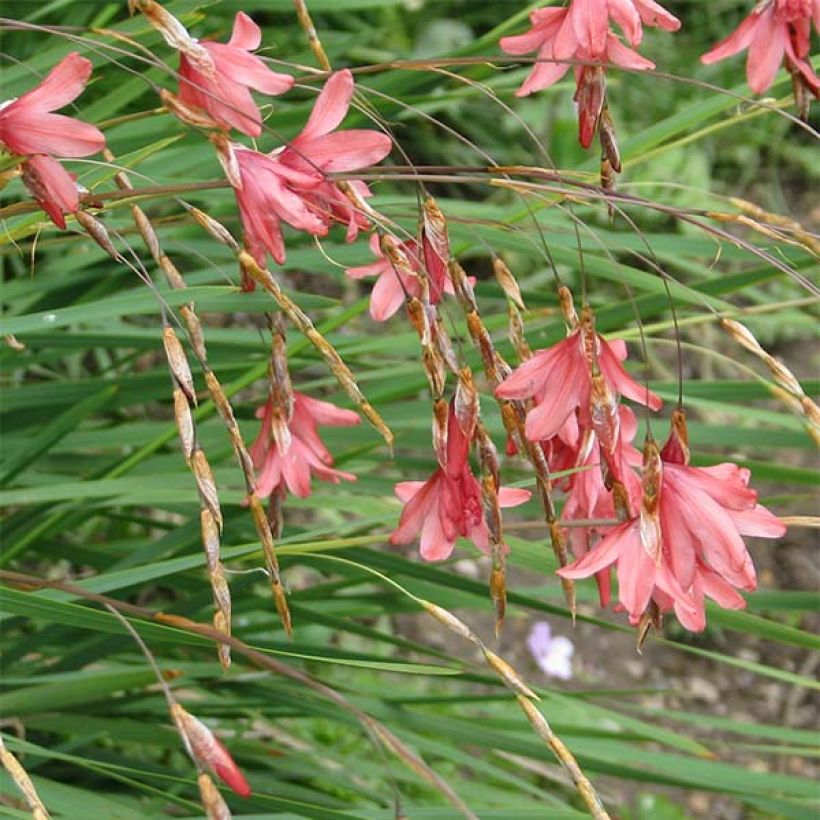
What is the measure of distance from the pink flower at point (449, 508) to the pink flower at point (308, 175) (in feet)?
0.52

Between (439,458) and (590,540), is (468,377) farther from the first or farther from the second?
(590,540)

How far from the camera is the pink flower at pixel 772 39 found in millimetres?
1016

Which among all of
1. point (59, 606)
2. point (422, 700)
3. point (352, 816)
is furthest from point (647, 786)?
point (59, 606)

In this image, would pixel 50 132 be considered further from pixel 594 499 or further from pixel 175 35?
pixel 594 499

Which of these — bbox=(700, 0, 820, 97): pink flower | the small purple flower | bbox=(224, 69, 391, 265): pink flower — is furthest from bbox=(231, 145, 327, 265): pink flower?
the small purple flower

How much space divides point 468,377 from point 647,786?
2.11 metres

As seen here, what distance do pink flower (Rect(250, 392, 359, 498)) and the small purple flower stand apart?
1.57 meters

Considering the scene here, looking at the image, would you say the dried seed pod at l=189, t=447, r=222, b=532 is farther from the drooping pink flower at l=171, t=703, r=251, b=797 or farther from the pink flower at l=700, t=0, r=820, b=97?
the pink flower at l=700, t=0, r=820, b=97

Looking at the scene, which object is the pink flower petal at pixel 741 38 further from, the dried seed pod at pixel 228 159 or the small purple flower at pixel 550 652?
the small purple flower at pixel 550 652

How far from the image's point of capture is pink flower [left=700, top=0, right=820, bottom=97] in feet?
3.33

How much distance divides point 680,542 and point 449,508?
0.15 m

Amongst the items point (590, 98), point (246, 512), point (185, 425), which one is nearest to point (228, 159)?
point (185, 425)

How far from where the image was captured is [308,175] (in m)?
0.91

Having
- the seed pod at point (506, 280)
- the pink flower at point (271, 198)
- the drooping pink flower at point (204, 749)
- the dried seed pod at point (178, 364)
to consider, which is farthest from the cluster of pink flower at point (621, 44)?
the drooping pink flower at point (204, 749)
